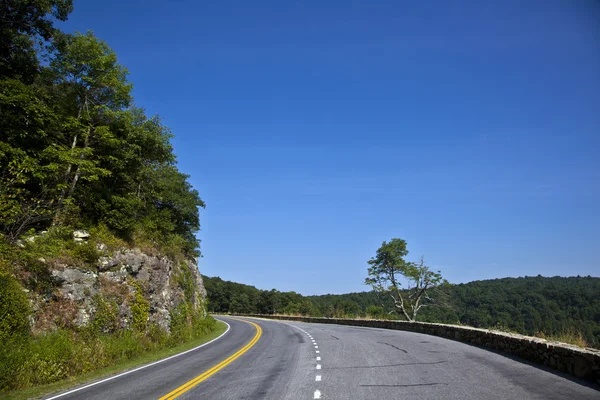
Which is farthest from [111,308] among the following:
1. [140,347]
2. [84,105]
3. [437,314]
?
[437,314]

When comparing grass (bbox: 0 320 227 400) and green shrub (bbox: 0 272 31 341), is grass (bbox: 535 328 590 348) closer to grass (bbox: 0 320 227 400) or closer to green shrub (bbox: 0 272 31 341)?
grass (bbox: 0 320 227 400)

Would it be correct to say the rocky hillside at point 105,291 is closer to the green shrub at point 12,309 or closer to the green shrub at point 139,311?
the green shrub at point 139,311

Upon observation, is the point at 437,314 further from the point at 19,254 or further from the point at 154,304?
the point at 19,254

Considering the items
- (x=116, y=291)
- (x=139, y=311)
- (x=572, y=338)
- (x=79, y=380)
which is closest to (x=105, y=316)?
(x=116, y=291)

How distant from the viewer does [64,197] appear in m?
18.7

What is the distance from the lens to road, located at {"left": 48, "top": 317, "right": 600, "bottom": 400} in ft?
23.7

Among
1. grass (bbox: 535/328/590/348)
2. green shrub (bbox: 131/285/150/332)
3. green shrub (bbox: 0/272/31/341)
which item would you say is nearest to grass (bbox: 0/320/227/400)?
green shrub (bbox: 0/272/31/341)

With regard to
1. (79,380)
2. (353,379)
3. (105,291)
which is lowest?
(79,380)

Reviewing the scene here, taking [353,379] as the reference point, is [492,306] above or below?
above

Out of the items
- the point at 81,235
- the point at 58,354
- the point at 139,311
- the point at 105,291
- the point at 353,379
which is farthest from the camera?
the point at 139,311

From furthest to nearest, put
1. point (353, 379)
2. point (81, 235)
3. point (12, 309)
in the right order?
point (81, 235) → point (12, 309) → point (353, 379)

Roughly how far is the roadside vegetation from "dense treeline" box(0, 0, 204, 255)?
0.21 ft

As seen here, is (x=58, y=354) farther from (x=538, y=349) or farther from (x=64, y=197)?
(x=538, y=349)

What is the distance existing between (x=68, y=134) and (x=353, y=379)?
2059cm
